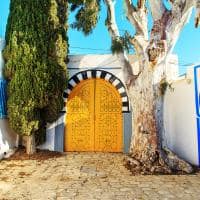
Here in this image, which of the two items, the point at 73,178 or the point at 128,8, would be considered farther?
the point at 128,8

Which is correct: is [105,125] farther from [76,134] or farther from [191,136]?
[191,136]

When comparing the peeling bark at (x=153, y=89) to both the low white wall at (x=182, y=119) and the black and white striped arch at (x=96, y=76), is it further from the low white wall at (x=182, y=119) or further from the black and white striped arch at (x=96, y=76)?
the black and white striped arch at (x=96, y=76)

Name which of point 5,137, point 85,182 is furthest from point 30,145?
point 85,182

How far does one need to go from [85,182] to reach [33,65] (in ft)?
13.2

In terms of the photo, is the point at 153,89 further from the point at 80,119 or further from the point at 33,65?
the point at 33,65

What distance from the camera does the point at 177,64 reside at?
Answer: 10461 mm

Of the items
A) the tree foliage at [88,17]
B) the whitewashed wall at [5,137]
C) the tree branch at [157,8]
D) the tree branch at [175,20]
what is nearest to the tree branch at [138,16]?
the tree branch at [157,8]

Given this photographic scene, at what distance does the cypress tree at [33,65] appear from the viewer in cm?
872

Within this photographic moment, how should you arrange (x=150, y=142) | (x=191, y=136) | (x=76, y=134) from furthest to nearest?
(x=76, y=134)
(x=191, y=136)
(x=150, y=142)

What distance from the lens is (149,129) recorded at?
7445 millimetres

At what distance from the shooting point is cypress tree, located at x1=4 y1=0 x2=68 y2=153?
343 inches

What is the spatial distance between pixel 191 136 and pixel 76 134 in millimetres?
3802

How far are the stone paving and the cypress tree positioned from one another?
1368 millimetres

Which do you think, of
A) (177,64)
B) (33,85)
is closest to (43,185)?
(33,85)
